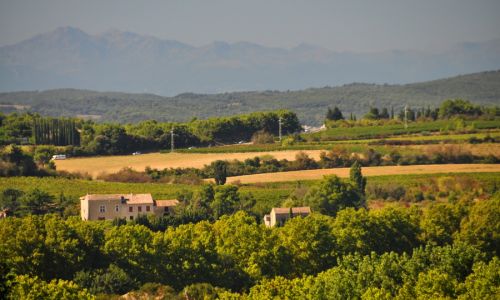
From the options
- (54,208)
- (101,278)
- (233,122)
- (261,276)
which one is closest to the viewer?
(101,278)

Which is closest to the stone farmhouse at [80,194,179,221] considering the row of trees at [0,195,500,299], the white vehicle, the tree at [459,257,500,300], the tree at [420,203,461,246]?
the row of trees at [0,195,500,299]

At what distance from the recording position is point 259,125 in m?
134

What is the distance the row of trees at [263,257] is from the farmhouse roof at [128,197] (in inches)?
517

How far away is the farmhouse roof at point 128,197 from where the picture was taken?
77.2 metres

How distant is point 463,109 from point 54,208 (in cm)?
7689

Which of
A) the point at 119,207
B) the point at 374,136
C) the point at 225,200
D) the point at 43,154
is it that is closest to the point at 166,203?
the point at 119,207

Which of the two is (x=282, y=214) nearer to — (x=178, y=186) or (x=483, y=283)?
(x=178, y=186)

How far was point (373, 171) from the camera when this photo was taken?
3807 inches

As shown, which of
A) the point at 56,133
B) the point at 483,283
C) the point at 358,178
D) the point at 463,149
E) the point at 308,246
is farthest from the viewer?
the point at 56,133

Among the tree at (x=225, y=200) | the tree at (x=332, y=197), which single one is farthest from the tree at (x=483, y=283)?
the tree at (x=332, y=197)

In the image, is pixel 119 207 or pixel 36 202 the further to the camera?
pixel 119 207

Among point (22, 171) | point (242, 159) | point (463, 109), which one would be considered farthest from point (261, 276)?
point (463, 109)

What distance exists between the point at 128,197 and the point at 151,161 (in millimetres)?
25098

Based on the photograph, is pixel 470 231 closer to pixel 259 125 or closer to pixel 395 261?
pixel 395 261
